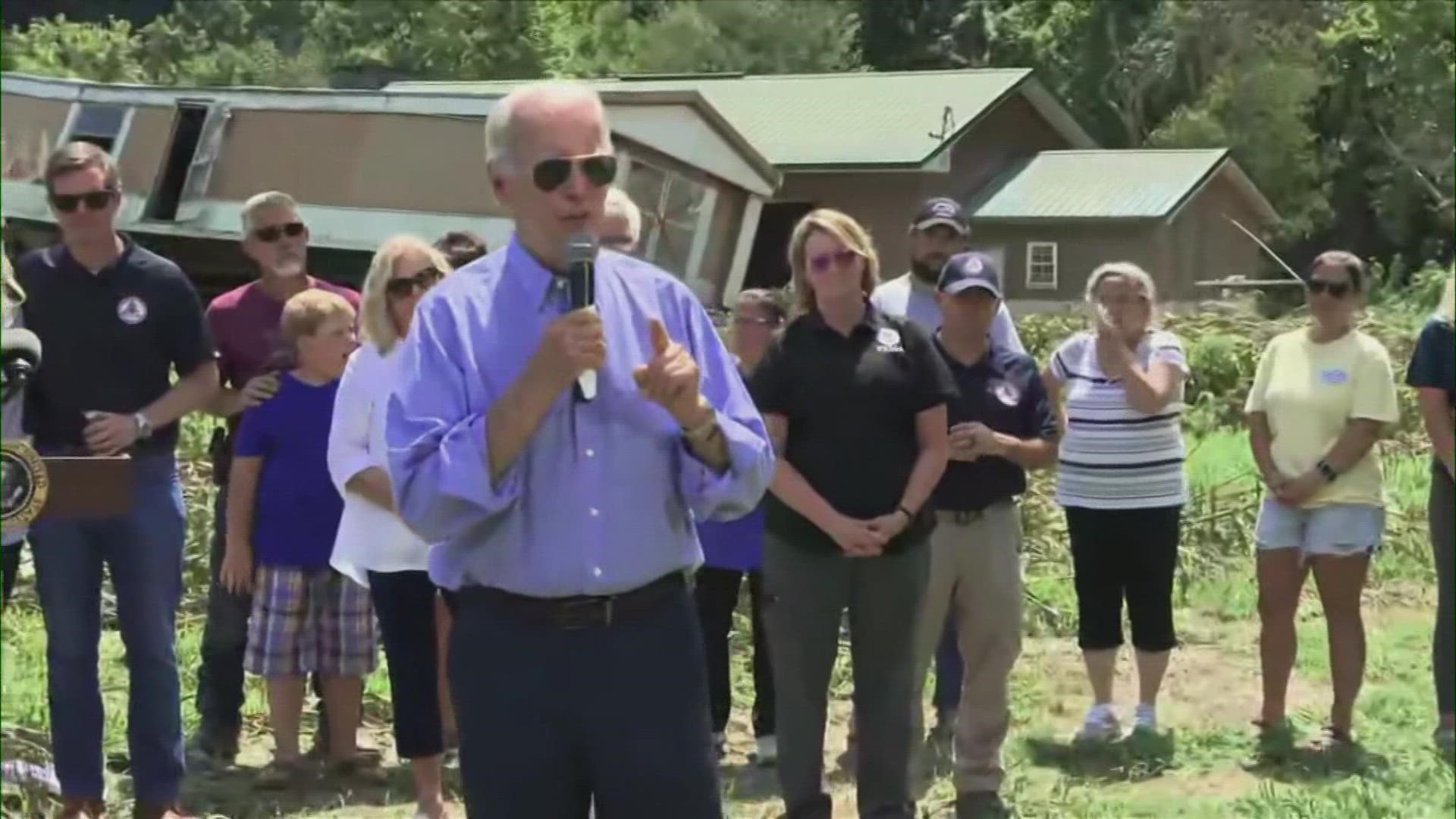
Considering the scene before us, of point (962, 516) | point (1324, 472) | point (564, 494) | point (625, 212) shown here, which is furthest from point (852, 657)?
point (564, 494)

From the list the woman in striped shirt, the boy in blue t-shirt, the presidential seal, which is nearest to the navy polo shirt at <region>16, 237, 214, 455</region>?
the boy in blue t-shirt

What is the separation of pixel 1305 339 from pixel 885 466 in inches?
56.5

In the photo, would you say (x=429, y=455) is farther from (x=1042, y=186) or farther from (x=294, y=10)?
(x=1042, y=186)

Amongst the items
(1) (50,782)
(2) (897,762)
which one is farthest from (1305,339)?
(1) (50,782)

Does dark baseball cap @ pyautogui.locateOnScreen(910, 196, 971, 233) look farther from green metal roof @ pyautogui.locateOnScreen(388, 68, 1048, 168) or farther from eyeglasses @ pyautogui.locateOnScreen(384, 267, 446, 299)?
eyeglasses @ pyautogui.locateOnScreen(384, 267, 446, 299)

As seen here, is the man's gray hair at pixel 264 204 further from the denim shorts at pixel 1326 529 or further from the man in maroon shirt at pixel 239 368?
the denim shorts at pixel 1326 529

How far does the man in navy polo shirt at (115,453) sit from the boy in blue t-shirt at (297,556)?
2.33 feet

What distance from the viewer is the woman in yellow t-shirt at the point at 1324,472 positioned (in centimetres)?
500

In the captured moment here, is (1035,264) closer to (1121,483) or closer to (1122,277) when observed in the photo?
(1122,277)

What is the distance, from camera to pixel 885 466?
4.23 meters

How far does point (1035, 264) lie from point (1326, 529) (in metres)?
1.02

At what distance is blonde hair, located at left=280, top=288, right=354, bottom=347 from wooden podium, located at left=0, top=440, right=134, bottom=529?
159 cm

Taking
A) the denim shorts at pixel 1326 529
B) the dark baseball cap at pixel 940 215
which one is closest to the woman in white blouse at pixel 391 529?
the dark baseball cap at pixel 940 215

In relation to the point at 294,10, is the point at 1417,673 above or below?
below
